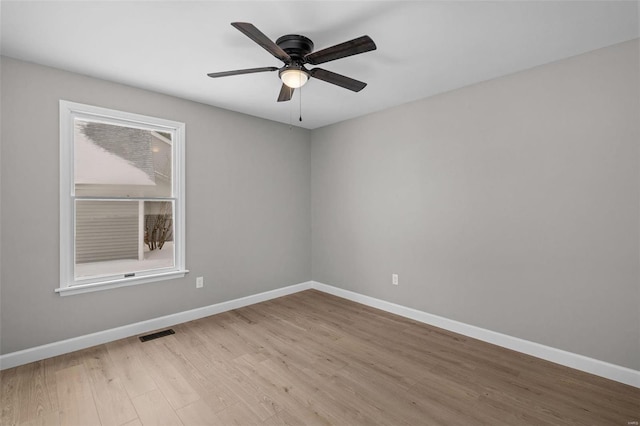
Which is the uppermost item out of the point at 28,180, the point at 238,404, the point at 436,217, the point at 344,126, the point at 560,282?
the point at 344,126

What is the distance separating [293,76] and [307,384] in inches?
92.1

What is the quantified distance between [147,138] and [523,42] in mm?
3668

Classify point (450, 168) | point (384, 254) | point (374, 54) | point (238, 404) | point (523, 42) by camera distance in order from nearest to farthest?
1. point (238, 404)
2. point (523, 42)
3. point (374, 54)
4. point (450, 168)
5. point (384, 254)

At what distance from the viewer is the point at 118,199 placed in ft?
10.1

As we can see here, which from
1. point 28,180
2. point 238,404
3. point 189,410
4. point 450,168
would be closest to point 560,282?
point 450,168

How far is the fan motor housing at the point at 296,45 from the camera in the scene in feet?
7.06

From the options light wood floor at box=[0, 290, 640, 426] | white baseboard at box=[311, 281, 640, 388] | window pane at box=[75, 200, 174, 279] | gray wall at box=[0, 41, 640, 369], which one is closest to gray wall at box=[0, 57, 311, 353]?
gray wall at box=[0, 41, 640, 369]

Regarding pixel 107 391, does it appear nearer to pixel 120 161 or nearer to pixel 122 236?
pixel 122 236

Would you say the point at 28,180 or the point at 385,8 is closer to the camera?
the point at 385,8

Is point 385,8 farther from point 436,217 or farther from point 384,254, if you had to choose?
point 384,254

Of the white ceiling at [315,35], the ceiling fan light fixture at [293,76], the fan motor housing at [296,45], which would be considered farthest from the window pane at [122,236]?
the fan motor housing at [296,45]

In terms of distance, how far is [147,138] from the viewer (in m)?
3.31

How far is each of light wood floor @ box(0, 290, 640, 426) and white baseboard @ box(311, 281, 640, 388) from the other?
3.0 inches

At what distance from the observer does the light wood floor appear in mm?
1927
